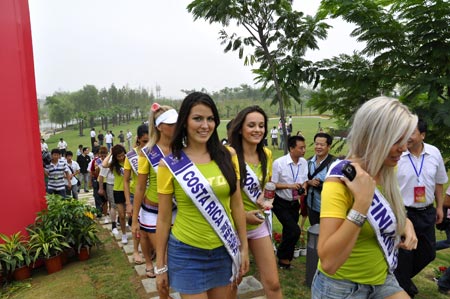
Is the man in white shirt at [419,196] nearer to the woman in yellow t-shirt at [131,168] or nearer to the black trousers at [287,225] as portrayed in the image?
the black trousers at [287,225]

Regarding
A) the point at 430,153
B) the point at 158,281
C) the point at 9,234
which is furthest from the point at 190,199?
the point at 9,234

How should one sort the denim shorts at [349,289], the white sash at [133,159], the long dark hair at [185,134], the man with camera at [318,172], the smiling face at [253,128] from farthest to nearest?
the man with camera at [318,172] < the white sash at [133,159] < the smiling face at [253,128] < the long dark hair at [185,134] < the denim shorts at [349,289]

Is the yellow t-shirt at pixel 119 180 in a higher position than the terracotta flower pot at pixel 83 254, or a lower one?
higher

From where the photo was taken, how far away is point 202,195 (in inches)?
82.7

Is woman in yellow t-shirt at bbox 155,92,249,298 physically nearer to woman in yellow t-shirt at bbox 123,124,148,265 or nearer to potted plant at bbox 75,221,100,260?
woman in yellow t-shirt at bbox 123,124,148,265

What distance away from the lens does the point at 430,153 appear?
3.46 meters

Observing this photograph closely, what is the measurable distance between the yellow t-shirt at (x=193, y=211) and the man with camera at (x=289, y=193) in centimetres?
220

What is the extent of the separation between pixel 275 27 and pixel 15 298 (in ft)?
19.0

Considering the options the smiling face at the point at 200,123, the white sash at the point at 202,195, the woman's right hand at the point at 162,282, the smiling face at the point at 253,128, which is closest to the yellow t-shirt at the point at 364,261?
the white sash at the point at 202,195

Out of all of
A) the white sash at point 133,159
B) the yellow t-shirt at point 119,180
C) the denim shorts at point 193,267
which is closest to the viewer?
Answer: the denim shorts at point 193,267

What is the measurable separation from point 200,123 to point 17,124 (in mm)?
3722

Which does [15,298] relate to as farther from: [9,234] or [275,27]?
[275,27]

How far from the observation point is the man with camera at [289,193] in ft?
13.9

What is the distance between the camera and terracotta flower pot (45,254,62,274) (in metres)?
4.77
